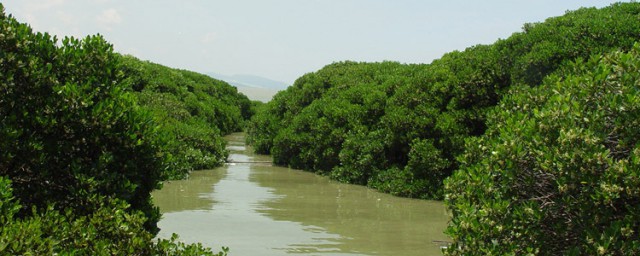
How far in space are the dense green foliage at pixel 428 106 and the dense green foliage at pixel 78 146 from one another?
5758 millimetres

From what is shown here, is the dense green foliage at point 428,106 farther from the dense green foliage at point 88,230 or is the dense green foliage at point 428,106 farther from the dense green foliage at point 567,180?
the dense green foliage at point 88,230

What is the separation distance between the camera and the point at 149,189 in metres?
7.41

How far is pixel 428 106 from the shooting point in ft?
50.5

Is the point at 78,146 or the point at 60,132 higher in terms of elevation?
the point at 60,132

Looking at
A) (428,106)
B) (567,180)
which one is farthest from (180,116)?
(567,180)

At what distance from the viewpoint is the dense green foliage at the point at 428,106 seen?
1242 centimetres

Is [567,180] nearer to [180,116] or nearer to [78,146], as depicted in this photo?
[78,146]

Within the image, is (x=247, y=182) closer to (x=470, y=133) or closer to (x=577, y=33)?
(x=470, y=133)

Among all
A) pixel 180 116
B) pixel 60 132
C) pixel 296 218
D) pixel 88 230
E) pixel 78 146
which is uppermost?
pixel 180 116

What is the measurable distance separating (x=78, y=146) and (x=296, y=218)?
5.94m

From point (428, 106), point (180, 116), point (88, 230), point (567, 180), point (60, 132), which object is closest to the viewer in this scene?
point (88, 230)

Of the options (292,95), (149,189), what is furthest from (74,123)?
(292,95)

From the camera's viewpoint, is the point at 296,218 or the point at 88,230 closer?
the point at 88,230

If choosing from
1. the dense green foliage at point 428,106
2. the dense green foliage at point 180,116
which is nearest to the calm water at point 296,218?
the dense green foliage at point 428,106
